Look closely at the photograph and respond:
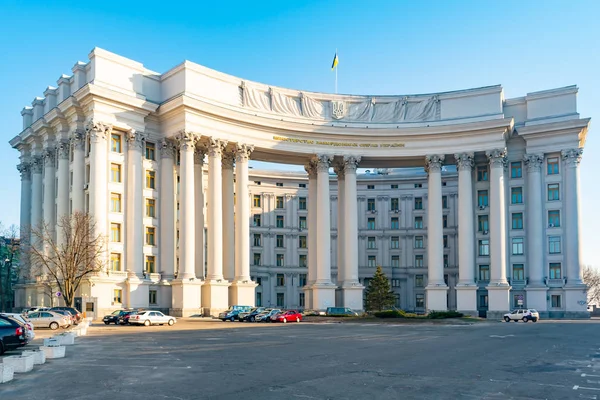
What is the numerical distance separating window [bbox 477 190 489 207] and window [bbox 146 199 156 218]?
1491 inches

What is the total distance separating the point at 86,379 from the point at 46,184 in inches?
2208

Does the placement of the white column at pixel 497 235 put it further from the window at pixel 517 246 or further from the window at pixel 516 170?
the window at pixel 516 170

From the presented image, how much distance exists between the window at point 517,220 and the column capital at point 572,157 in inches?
309

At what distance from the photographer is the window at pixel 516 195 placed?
240ft

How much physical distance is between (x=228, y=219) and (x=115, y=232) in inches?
493

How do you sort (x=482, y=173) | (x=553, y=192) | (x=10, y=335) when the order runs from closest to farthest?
(x=10, y=335)
(x=553, y=192)
(x=482, y=173)

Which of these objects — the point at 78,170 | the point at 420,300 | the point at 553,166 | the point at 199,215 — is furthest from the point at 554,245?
the point at 78,170

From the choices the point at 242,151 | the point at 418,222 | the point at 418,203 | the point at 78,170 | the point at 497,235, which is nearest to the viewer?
the point at 78,170

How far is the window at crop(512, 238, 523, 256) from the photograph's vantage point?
2844 inches

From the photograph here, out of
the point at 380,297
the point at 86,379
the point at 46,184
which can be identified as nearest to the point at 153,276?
the point at 46,184

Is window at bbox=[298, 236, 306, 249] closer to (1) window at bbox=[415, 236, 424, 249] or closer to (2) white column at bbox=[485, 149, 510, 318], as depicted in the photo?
(1) window at bbox=[415, 236, 424, 249]

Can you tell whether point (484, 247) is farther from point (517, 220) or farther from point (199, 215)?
point (199, 215)

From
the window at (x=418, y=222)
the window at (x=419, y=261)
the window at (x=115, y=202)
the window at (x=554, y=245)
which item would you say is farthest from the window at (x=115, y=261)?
the window at (x=418, y=222)

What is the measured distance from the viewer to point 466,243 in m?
69.1
